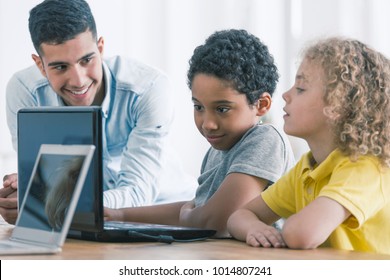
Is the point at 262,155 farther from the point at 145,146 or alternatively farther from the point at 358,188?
the point at 145,146

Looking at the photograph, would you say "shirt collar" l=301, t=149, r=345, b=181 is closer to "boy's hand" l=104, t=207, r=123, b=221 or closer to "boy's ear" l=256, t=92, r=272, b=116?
"boy's ear" l=256, t=92, r=272, b=116

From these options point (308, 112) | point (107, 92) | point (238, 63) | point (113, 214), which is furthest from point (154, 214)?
point (107, 92)

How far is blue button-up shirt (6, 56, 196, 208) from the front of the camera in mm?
2213

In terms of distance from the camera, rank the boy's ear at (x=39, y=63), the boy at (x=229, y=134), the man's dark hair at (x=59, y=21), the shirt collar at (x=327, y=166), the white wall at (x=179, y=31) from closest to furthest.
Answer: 1. the shirt collar at (x=327, y=166)
2. the boy at (x=229, y=134)
3. the man's dark hair at (x=59, y=21)
4. the boy's ear at (x=39, y=63)
5. the white wall at (x=179, y=31)

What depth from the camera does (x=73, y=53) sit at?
6.94ft

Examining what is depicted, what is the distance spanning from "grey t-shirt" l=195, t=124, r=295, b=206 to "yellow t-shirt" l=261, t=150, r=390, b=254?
0.30 ft

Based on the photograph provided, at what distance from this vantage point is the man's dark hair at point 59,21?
212 centimetres

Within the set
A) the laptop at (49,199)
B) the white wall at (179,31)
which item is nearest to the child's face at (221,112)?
the laptop at (49,199)

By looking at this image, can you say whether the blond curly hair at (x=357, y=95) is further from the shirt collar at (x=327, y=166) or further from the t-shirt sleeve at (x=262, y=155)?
the t-shirt sleeve at (x=262, y=155)

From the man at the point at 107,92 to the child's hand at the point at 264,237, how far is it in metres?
0.61

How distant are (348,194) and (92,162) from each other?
1.45 ft

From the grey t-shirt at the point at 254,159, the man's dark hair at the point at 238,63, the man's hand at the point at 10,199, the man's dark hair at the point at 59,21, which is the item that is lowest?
the man's hand at the point at 10,199

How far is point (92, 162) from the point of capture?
1.28 metres

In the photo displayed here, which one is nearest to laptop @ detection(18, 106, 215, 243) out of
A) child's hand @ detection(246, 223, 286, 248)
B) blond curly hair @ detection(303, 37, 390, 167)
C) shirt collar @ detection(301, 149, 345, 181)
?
child's hand @ detection(246, 223, 286, 248)
